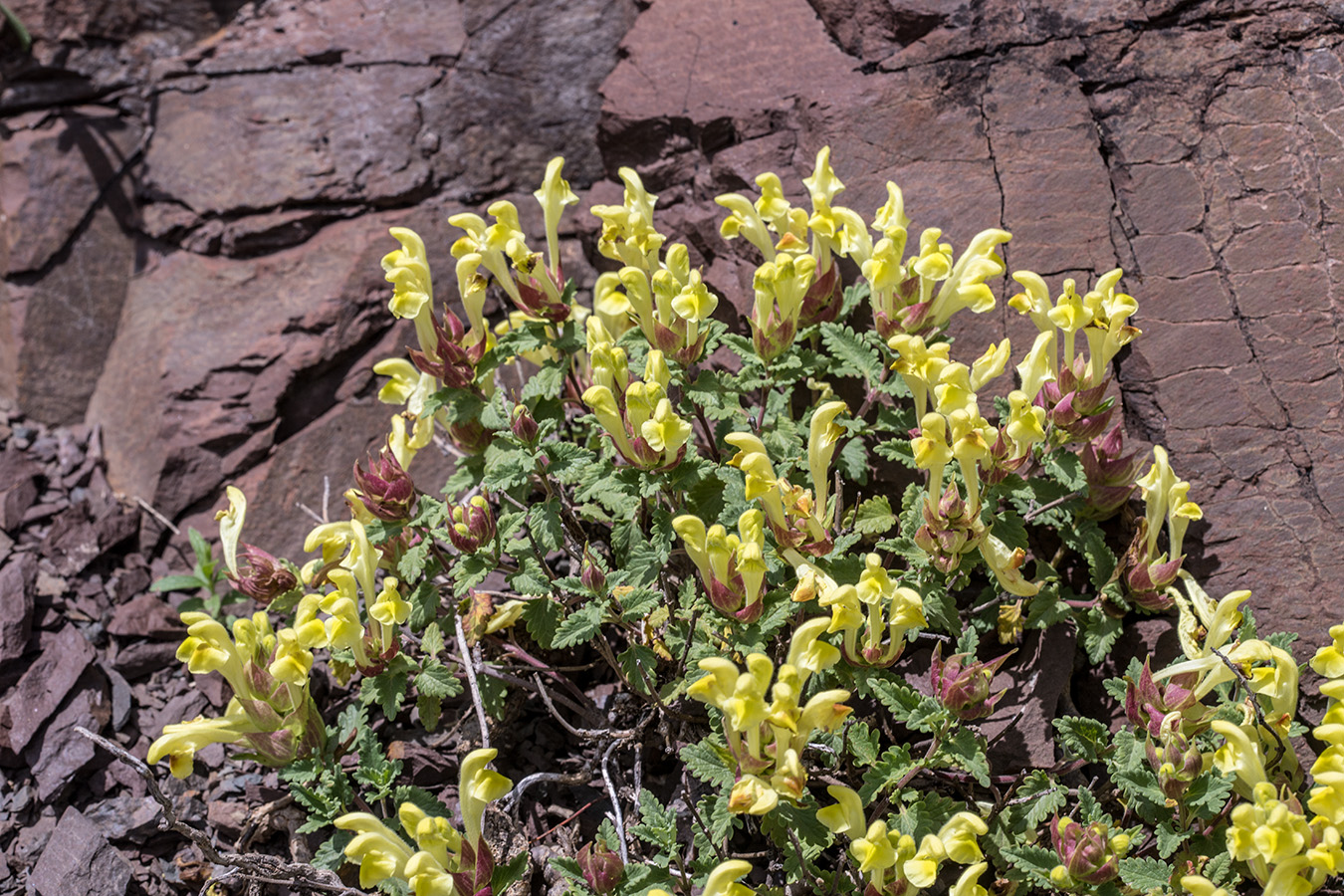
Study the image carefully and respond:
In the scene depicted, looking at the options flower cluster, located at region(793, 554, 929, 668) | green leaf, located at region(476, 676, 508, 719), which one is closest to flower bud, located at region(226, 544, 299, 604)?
green leaf, located at region(476, 676, 508, 719)

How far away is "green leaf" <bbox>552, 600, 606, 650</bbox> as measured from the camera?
3.26 m

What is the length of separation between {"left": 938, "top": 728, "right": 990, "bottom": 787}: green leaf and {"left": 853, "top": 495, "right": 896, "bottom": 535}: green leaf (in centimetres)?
74

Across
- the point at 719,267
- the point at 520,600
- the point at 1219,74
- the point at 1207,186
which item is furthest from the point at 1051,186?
the point at 520,600

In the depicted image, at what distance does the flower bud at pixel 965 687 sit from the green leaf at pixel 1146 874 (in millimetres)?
576

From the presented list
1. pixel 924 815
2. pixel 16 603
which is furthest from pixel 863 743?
pixel 16 603

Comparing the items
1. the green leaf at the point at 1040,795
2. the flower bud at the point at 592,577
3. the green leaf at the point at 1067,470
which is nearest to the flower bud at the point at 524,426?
the flower bud at the point at 592,577

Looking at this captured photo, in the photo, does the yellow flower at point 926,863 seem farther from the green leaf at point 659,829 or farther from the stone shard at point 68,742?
the stone shard at point 68,742

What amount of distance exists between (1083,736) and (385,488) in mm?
2447

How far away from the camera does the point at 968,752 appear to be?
9.93 feet

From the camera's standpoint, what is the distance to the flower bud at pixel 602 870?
9.71 feet

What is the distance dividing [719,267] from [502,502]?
146 cm

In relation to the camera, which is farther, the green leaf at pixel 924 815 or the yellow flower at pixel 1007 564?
the yellow flower at pixel 1007 564

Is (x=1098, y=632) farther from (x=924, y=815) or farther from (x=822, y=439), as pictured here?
(x=822, y=439)

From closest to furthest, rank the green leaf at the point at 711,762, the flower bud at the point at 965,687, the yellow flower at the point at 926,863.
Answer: the yellow flower at the point at 926,863 → the green leaf at the point at 711,762 → the flower bud at the point at 965,687
